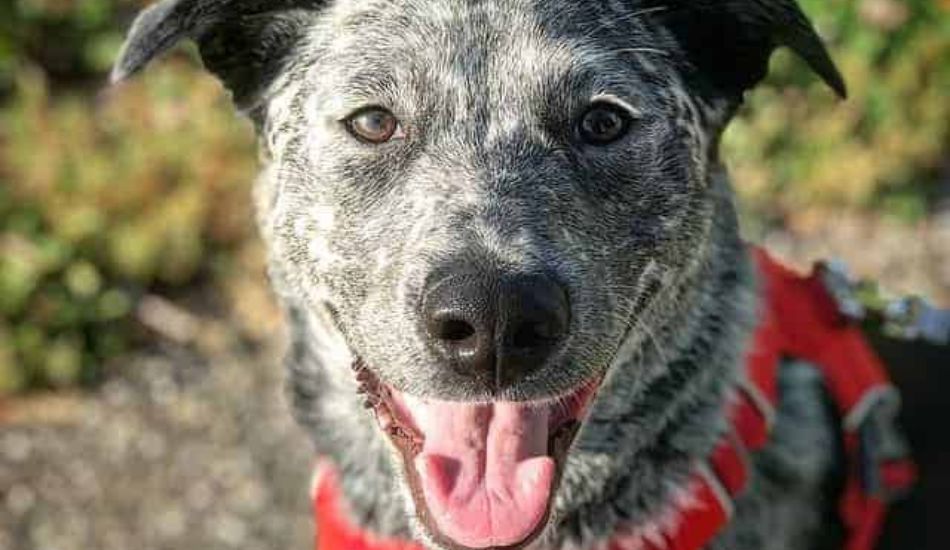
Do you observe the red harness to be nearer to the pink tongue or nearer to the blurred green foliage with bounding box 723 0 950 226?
the pink tongue

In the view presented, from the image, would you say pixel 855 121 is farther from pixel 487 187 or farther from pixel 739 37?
pixel 487 187

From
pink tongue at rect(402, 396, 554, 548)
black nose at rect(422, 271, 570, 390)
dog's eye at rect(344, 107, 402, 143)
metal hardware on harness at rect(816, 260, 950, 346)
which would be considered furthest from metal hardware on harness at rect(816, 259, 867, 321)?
dog's eye at rect(344, 107, 402, 143)

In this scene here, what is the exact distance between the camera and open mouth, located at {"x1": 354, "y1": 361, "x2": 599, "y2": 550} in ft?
9.00

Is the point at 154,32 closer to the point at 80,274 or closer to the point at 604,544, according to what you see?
the point at 604,544

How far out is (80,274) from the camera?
16.5 ft

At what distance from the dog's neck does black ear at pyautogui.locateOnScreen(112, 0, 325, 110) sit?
0.47 metres

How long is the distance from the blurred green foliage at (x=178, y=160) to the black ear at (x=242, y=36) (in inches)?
81.7

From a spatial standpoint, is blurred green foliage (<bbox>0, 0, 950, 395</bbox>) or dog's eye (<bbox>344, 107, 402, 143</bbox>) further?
blurred green foliage (<bbox>0, 0, 950, 395</bbox>)

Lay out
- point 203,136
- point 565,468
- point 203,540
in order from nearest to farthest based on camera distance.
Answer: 1. point 565,468
2. point 203,540
3. point 203,136

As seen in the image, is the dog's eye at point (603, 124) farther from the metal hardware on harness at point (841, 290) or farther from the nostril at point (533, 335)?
the metal hardware on harness at point (841, 290)

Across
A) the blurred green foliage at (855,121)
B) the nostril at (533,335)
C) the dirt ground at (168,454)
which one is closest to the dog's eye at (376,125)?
the nostril at (533,335)

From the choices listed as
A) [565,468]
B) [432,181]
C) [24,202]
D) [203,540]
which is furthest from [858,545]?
[24,202]

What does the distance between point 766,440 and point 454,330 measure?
937 millimetres

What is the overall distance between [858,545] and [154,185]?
3022mm
